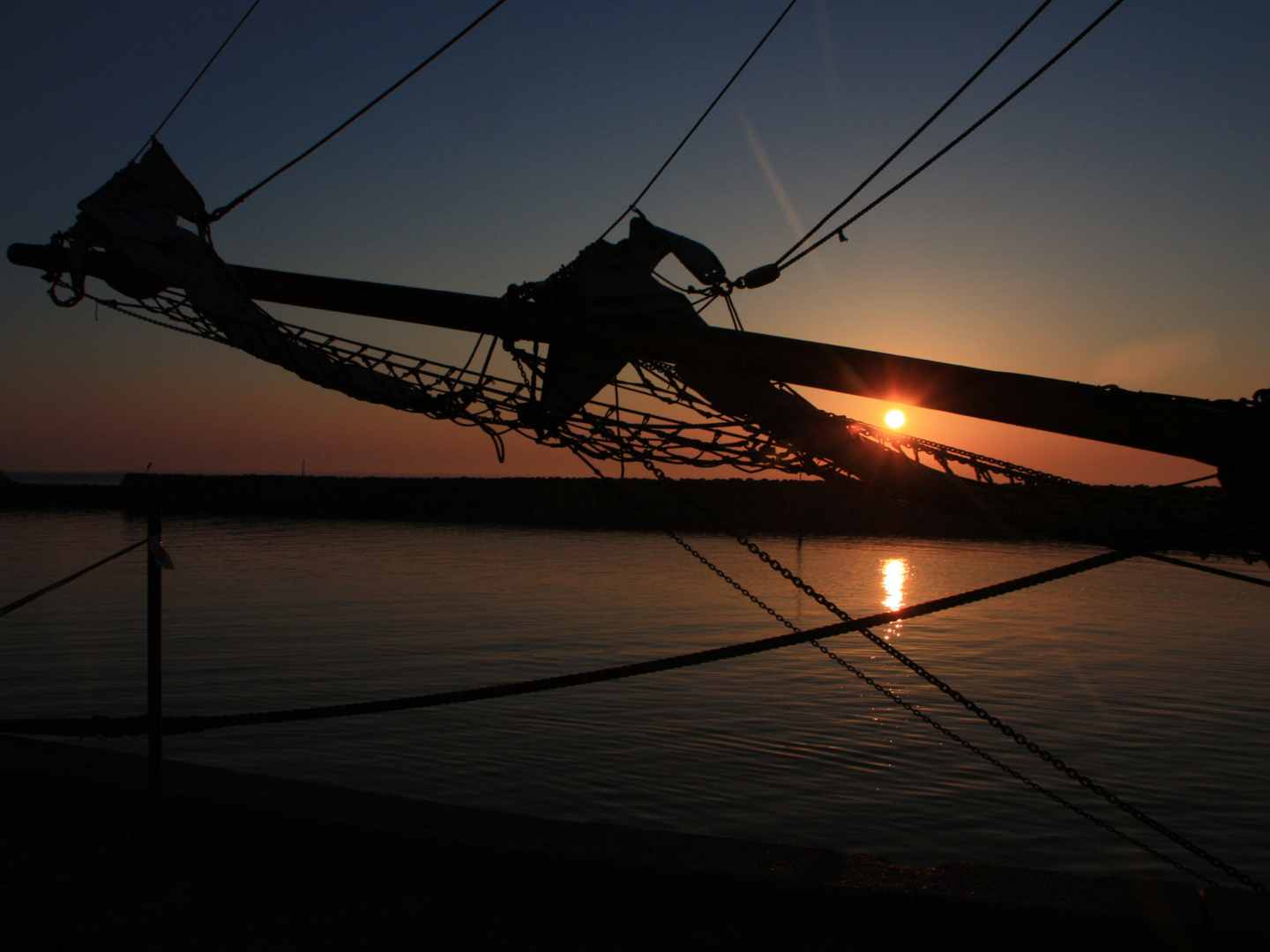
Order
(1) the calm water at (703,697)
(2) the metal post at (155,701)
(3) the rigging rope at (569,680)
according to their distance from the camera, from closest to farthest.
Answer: (3) the rigging rope at (569,680) → (2) the metal post at (155,701) → (1) the calm water at (703,697)

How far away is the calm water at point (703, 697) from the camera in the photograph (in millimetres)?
7902

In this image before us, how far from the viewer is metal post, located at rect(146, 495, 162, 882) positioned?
412 centimetres

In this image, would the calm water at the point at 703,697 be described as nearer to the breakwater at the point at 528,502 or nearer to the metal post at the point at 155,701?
the metal post at the point at 155,701

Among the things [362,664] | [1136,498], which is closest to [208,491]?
[362,664]

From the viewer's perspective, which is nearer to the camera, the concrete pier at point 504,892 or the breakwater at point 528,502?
the concrete pier at point 504,892

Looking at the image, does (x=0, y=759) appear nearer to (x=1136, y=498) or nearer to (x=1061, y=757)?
(x=1136, y=498)

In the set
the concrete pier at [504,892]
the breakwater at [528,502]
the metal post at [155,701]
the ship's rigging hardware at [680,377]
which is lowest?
the breakwater at [528,502]

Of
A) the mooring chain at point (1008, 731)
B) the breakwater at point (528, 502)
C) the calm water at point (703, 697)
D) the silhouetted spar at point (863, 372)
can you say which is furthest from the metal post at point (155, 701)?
the breakwater at point (528, 502)

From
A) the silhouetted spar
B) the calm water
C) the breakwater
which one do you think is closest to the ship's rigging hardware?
the silhouetted spar

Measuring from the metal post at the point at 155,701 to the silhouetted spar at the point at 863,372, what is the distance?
8.50ft

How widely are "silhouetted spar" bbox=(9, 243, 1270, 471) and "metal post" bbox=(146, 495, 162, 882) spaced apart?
8.50 ft

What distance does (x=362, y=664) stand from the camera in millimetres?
13961

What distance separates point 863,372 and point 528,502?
58.7 m

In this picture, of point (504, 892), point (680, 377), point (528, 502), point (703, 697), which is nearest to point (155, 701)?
point (504, 892)
